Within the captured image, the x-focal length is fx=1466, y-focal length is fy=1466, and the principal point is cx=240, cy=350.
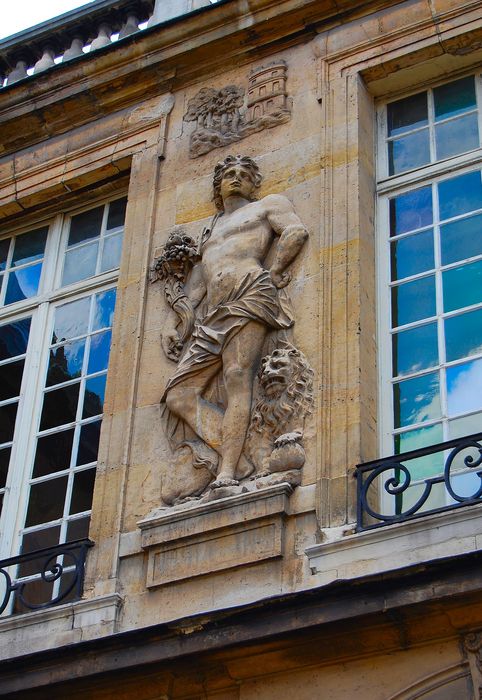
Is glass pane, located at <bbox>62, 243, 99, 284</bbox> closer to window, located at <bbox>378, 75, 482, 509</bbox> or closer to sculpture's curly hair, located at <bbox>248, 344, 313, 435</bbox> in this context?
window, located at <bbox>378, 75, 482, 509</bbox>

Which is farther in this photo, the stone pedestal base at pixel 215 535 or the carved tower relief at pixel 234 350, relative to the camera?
the carved tower relief at pixel 234 350

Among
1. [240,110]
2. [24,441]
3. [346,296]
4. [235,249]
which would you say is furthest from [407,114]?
[24,441]

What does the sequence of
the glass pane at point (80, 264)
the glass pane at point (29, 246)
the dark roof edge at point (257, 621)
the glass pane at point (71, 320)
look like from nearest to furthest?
the dark roof edge at point (257, 621) → the glass pane at point (71, 320) → the glass pane at point (80, 264) → the glass pane at point (29, 246)

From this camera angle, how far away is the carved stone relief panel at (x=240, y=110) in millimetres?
8273

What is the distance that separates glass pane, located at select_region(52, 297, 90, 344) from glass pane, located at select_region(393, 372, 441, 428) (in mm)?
2225

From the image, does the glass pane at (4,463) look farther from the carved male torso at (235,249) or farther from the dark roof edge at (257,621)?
the dark roof edge at (257,621)

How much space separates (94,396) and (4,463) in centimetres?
63

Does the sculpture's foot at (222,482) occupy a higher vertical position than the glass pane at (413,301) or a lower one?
lower

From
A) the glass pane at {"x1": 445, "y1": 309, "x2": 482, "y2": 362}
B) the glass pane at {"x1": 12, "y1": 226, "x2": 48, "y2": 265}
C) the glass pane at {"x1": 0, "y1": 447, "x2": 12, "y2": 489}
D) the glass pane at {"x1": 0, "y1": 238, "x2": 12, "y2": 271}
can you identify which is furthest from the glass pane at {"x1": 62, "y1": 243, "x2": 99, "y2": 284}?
the glass pane at {"x1": 445, "y1": 309, "x2": 482, "y2": 362}

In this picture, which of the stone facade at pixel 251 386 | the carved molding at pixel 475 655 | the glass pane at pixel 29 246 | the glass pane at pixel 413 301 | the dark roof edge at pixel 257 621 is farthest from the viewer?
the glass pane at pixel 29 246

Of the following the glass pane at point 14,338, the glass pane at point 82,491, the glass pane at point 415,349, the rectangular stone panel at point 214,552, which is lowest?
the rectangular stone panel at point 214,552

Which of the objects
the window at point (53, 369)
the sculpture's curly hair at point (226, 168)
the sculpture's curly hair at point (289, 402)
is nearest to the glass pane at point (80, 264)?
the window at point (53, 369)

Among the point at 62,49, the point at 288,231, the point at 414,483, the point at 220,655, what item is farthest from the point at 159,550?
the point at 62,49

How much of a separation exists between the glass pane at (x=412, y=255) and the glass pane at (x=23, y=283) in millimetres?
2447
